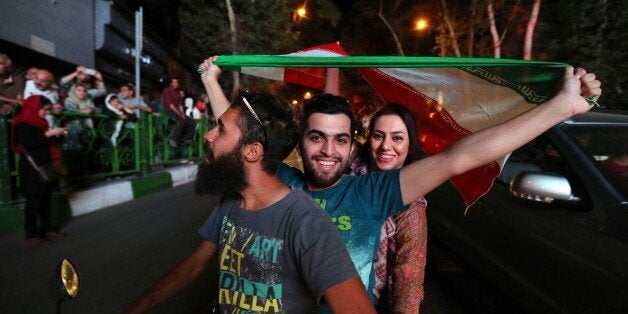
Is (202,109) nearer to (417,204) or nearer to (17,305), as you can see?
(17,305)

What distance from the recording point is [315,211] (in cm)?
130

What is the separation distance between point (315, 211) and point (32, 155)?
15.5 feet

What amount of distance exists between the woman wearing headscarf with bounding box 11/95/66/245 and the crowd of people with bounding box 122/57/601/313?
159 inches

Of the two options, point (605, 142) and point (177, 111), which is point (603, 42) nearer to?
point (605, 142)

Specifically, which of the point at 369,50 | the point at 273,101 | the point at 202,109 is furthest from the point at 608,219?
the point at 369,50

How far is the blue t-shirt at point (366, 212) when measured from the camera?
63.7 inches

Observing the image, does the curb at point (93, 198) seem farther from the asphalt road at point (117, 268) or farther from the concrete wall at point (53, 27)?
the concrete wall at point (53, 27)

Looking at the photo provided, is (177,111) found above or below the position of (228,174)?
above

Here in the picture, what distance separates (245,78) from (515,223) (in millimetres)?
14995

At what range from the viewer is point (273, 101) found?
155 cm

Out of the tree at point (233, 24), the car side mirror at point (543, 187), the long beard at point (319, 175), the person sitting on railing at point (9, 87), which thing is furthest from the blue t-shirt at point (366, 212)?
the tree at point (233, 24)

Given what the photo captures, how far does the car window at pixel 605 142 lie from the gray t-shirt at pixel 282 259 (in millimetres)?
2261

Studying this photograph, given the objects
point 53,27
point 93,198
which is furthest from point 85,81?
point 53,27

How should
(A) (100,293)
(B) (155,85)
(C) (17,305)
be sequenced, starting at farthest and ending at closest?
(B) (155,85) < (A) (100,293) < (C) (17,305)
